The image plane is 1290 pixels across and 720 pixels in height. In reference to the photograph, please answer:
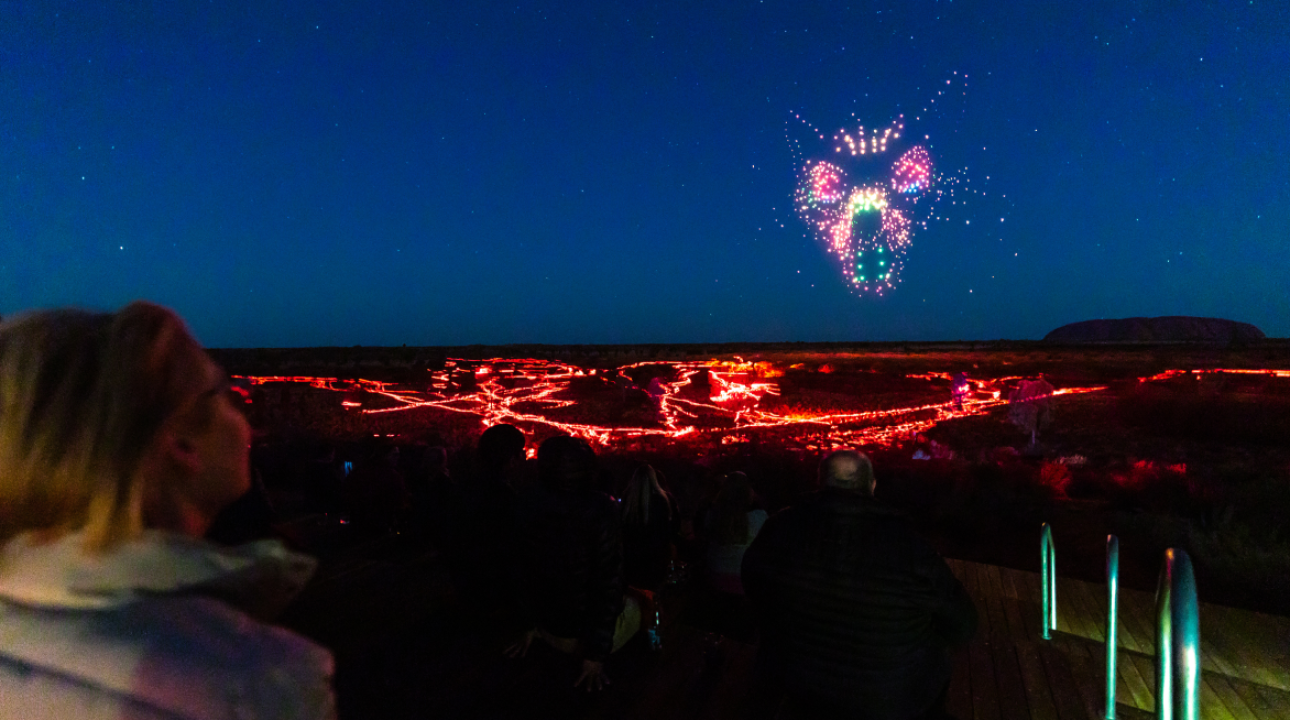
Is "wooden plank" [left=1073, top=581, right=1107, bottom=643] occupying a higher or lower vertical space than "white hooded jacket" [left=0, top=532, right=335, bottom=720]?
lower

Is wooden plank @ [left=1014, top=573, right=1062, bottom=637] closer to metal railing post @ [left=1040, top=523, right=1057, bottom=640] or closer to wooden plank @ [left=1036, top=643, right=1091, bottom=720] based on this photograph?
metal railing post @ [left=1040, top=523, right=1057, bottom=640]

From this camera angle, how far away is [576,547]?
3590mm

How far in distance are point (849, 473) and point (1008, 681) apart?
2.63 m

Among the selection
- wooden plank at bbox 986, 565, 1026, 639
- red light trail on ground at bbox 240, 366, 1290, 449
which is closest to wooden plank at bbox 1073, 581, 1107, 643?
wooden plank at bbox 986, 565, 1026, 639

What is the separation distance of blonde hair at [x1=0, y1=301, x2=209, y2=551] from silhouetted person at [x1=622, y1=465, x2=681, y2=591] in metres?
4.50

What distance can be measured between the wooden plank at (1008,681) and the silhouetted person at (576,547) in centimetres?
256

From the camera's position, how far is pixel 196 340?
3.68 feet

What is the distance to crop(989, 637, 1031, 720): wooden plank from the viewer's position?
3.90m

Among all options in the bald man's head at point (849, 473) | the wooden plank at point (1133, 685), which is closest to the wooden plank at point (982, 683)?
the wooden plank at point (1133, 685)

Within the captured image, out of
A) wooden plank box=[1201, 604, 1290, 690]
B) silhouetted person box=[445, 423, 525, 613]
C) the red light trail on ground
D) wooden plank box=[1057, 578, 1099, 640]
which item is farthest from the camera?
the red light trail on ground

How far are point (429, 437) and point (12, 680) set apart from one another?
15.5 meters

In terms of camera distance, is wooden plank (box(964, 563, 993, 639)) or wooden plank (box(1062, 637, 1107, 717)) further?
wooden plank (box(964, 563, 993, 639))

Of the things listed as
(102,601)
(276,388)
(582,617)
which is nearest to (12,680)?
(102,601)

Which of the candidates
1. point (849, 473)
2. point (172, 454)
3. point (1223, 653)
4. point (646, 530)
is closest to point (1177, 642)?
point (849, 473)
